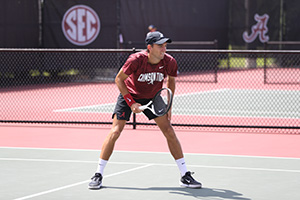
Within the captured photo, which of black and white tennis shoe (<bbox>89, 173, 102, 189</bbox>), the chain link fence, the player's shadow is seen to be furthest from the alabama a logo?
black and white tennis shoe (<bbox>89, 173, 102, 189</bbox>)

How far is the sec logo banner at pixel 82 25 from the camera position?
2372 centimetres

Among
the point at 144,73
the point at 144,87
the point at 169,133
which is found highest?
the point at 144,73

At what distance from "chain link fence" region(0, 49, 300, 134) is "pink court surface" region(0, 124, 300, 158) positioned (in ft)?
0.87

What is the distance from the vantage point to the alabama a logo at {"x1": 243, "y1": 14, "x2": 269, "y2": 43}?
31438 millimetres

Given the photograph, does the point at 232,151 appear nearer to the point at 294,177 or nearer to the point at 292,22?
the point at 294,177

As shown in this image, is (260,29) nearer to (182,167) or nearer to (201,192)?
(182,167)

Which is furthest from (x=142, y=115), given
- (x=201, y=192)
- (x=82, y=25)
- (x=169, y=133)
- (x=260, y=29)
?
(x=260, y=29)

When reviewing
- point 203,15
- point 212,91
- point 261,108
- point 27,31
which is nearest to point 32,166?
point 261,108

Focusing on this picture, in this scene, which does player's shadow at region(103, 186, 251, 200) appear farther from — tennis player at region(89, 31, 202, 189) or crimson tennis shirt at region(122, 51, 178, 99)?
crimson tennis shirt at region(122, 51, 178, 99)

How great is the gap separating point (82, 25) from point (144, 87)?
16455 mm

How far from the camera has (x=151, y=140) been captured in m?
11.2

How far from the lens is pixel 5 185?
24.9ft

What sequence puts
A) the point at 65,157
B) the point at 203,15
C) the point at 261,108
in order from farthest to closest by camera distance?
1. the point at 203,15
2. the point at 261,108
3. the point at 65,157

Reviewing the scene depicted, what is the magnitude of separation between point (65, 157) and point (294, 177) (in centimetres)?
323
